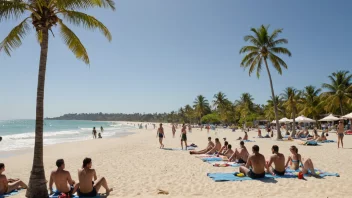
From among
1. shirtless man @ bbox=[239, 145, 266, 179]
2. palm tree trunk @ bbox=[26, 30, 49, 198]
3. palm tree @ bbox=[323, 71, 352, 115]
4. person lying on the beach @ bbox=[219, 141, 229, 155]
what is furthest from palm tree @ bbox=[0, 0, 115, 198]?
palm tree @ bbox=[323, 71, 352, 115]

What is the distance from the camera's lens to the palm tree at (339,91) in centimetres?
3675

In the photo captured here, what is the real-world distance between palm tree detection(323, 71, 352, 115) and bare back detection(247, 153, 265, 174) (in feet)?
113

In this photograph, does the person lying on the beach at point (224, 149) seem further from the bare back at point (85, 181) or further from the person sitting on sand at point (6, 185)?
the person sitting on sand at point (6, 185)

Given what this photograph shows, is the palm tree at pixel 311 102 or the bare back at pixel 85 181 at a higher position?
the palm tree at pixel 311 102

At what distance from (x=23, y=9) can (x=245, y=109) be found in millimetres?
60312

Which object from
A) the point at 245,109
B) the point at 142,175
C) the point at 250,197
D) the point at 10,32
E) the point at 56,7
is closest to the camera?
the point at 250,197

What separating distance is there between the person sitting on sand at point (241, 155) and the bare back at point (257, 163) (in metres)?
2.54

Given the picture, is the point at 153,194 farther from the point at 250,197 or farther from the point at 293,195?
the point at 293,195

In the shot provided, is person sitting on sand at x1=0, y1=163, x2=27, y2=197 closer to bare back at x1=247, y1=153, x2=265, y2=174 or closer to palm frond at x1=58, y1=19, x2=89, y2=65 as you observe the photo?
palm frond at x1=58, y1=19, x2=89, y2=65

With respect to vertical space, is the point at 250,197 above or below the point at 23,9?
below

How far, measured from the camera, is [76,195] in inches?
237

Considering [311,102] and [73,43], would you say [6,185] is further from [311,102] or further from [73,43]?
[311,102]

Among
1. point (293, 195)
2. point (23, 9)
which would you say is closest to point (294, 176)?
point (293, 195)

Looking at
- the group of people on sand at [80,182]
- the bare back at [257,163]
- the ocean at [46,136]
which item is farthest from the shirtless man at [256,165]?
the ocean at [46,136]
